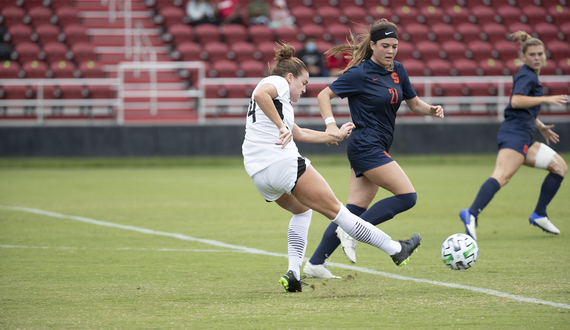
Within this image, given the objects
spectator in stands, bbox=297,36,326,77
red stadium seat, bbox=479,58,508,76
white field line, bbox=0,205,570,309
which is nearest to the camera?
white field line, bbox=0,205,570,309

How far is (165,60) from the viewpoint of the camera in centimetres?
2156

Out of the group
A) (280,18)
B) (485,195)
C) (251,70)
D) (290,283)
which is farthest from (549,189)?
(280,18)

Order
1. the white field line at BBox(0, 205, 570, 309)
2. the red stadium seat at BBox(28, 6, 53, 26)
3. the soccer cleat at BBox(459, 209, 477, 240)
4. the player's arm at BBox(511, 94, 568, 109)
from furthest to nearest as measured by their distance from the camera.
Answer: the red stadium seat at BBox(28, 6, 53, 26) → the player's arm at BBox(511, 94, 568, 109) → the soccer cleat at BBox(459, 209, 477, 240) → the white field line at BBox(0, 205, 570, 309)

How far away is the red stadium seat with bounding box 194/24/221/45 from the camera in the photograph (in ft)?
71.6

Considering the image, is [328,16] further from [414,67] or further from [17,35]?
[17,35]

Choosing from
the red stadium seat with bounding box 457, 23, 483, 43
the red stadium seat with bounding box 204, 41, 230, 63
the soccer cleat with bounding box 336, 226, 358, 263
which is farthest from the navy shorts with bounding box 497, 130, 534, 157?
the red stadium seat with bounding box 457, 23, 483, 43

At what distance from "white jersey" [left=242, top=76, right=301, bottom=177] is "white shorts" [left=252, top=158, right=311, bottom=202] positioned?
0.11ft

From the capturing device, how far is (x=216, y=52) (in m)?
21.2

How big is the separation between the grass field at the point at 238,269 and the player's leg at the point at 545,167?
0.19 m

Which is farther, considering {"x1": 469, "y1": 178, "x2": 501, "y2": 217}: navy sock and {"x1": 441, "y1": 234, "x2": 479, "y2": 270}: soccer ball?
{"x1": 469, "y1": 178, "x2": 501, "y2": 217}: navy sock

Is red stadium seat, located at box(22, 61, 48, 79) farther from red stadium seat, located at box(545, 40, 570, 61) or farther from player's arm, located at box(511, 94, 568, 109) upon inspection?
red stadium seat, located at box(545, 40, 570, 61)

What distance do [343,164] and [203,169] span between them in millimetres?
3962

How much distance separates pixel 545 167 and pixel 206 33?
1601 cm

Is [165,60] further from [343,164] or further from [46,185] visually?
[46,185]
